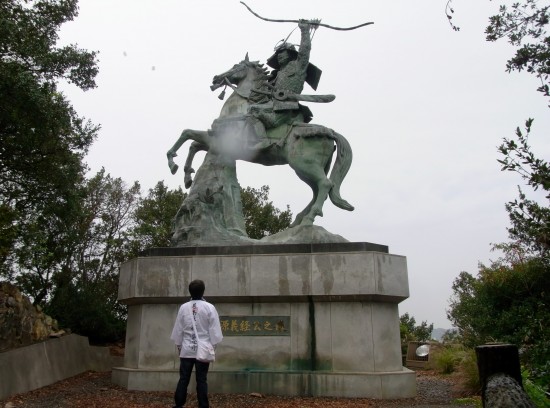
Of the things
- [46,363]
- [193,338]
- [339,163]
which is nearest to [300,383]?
[193,338]

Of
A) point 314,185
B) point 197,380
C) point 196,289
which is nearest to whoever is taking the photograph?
point 197,380

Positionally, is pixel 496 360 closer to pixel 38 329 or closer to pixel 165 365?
pixel 165 365

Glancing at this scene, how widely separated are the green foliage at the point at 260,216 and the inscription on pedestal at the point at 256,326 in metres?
16.0

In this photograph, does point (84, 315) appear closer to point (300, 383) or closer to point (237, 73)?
point (237, 73)

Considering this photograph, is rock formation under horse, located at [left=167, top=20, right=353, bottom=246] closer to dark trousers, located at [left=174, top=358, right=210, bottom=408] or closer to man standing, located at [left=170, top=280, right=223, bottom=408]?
man standing, located at [left=170, top=280, right=223, bottom=408]

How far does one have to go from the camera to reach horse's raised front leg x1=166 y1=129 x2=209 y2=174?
9.02m

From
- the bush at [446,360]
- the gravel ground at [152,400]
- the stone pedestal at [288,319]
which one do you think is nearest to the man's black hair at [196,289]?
the gravel ground at [152,400]

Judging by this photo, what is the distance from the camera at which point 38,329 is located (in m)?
8.72

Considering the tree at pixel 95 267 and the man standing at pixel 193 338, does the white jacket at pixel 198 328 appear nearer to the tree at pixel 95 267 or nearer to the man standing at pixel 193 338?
the man standing at pixel 193 338

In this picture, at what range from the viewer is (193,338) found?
501cm

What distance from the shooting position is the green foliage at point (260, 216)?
23.7 m

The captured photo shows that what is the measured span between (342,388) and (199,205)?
3.56m

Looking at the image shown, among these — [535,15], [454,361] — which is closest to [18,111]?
[535,15]

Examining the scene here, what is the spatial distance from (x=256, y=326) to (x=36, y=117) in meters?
6.86
